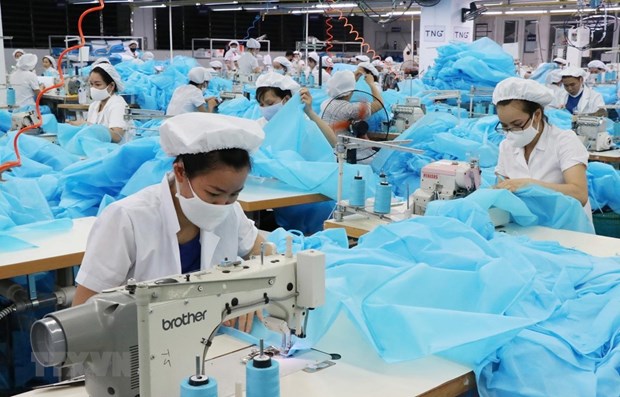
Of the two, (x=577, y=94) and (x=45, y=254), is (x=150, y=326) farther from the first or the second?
(x=577, y=94)

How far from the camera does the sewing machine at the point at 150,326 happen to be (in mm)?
A: 1372

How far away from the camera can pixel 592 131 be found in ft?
18.9

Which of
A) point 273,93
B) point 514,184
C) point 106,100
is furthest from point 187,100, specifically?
point 514,184

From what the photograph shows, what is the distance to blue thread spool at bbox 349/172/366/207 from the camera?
355 centimetres

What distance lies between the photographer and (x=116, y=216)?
6.38 feet

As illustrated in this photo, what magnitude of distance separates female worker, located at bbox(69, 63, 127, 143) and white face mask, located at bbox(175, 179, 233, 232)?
3.74 metres

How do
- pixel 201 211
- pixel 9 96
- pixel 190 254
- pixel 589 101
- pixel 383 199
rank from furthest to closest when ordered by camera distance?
pixel 9 96 → pixel 589 101 → pixel 383 199 → pixel 190 254 → pixel 201 211

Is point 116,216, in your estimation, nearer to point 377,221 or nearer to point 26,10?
point 377,221

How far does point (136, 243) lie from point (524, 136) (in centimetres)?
232

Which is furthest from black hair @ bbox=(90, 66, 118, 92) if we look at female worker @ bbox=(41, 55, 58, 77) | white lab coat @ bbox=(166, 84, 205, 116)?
female worker @ bbox=(41, 55, 58, 77)

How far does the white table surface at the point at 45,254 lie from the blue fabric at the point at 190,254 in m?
0.91

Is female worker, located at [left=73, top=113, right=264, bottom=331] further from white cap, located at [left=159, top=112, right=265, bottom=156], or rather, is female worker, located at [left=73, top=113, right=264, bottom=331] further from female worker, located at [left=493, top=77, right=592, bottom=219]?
female worker, located at [left=493, top=77, right=592, bottom=219]

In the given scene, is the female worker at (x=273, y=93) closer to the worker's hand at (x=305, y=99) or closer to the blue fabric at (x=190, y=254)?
the worker's hand at (x=305, y=99)

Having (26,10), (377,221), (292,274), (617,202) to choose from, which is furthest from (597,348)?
(26,10)
